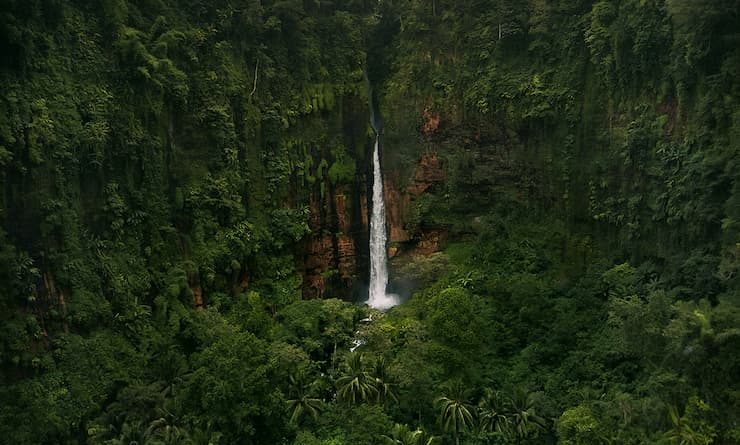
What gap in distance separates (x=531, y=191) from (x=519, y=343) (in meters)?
8.23

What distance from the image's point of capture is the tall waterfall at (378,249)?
90.4ft

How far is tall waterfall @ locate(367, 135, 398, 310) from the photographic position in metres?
27.6

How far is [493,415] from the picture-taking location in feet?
57.8

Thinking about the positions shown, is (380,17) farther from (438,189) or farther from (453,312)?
(453,312)

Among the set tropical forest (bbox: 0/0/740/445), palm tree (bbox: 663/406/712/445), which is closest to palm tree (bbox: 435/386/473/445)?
tropical forest (bbox: 0/0/740/445)

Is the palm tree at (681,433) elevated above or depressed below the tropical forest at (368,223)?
below

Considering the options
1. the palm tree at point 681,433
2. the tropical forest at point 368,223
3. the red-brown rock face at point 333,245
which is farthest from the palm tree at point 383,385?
the red-brown rock face at point 333,245

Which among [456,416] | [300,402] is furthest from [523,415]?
[300,402]

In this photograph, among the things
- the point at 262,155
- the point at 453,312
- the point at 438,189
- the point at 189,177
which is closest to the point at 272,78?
the point at 262,155

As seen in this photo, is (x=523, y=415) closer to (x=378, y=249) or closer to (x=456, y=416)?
(x=456, y=416)

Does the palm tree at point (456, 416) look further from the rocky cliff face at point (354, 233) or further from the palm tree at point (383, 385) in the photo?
the rocky cliff face at point (354, 233)

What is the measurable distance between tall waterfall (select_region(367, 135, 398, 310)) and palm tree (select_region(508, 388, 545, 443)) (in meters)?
9.67

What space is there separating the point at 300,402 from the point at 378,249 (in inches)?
454

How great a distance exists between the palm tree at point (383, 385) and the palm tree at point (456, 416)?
148 cm
